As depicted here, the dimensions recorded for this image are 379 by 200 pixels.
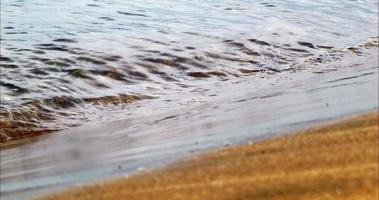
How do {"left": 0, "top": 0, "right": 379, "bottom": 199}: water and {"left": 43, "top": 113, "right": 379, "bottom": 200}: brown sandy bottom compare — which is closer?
{"left": 43, "top": 113, "right": 379, "bottom": 200}: brown sandy bottom

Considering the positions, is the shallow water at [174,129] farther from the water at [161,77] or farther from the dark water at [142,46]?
the dark water at [142,46]

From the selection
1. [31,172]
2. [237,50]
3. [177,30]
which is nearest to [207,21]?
[177,30]

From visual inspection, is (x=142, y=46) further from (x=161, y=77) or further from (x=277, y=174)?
(x=277, y=174)

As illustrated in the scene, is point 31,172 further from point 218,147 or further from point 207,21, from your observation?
point 207,21

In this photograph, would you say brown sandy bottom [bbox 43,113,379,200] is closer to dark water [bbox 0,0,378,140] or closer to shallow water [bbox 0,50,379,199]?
shallow water [bbox 0,50,379,199]

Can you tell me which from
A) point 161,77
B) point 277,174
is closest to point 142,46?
point 161,77

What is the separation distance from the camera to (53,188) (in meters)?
3.01

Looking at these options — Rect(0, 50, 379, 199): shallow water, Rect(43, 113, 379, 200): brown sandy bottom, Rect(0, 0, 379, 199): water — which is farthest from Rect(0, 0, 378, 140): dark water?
Rect(43, 113, 379, 200): brown sandy bottom

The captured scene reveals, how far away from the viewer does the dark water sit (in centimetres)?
650

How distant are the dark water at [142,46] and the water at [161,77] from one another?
0.06ft

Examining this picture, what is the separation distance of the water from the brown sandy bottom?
1.35 feet

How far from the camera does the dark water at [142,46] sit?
6.50 metres

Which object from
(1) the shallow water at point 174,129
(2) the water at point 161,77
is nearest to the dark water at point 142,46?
(2) the water at point 161,77

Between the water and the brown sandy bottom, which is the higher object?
the brown sandy bottom
